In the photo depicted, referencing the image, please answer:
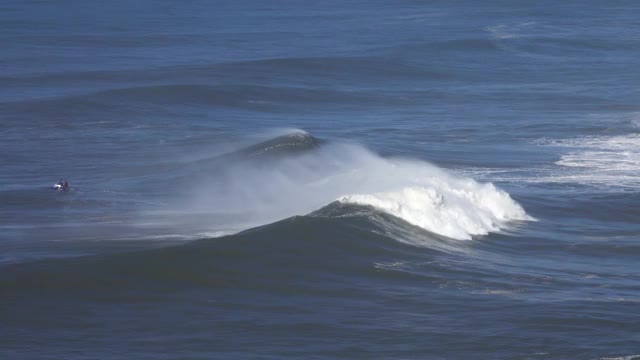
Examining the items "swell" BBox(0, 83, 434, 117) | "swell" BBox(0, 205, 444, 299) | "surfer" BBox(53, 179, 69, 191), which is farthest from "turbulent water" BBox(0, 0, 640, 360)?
"surfer" BBox(53, 179, 69, 191)

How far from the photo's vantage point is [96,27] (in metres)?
119

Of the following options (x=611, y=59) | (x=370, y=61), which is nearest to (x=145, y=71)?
(x=370, y=61)

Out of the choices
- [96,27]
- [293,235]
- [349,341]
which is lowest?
[349,341]

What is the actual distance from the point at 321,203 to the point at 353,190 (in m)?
2.06

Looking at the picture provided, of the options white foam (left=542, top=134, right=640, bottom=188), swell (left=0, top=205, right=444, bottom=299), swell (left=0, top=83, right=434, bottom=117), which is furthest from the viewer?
swell (left=0, top=83, right=434, bottom=117)

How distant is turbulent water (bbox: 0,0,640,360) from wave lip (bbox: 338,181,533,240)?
11 cm

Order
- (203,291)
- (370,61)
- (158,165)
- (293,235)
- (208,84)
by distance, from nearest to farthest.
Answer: (203,291) < (293,235) < (158,165) < (208,84) < (370,61)

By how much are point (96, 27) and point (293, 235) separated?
83164mm

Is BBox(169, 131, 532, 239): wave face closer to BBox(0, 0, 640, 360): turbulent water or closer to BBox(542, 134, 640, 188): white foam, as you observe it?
BBox(0, 0, 640, 360): turbulent water

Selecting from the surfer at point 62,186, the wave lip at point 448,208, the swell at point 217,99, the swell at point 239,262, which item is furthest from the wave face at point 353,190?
the swell at point 217,99

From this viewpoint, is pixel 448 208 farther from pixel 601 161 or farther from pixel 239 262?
pixel 601 161

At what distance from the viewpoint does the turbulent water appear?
30.9 m

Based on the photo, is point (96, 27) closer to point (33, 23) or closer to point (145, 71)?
point (33, 23)

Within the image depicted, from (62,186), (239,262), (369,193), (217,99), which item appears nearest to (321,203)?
(369,193)
